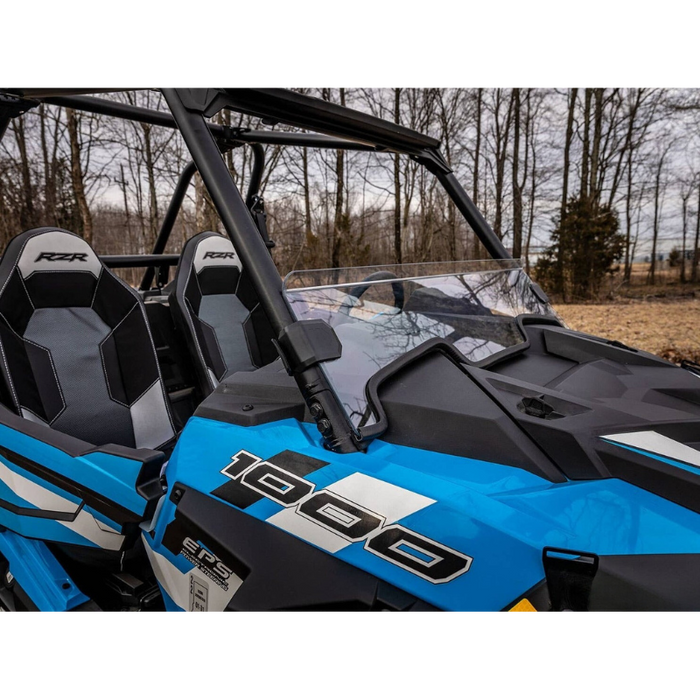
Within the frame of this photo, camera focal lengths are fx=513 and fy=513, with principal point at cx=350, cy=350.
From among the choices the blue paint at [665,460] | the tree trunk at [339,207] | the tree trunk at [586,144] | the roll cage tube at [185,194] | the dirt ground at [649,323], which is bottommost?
the dirt ground at [649,323]

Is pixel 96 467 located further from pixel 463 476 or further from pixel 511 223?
pixel 511 223

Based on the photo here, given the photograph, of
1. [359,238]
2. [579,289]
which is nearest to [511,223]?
[579,289]

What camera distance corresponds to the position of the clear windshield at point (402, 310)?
48.6 inches

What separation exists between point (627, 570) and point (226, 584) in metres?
0.81

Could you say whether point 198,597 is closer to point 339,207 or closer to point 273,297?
point 273,297

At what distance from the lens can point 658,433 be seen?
3.49 feet

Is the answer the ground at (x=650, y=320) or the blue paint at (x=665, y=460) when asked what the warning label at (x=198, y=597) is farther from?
the ground at (x=650, y=320)

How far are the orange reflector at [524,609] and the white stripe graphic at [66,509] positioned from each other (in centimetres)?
115

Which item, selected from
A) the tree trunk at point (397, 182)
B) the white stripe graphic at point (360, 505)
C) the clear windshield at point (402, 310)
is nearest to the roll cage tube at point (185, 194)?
the clear windshield at point (402, 310)

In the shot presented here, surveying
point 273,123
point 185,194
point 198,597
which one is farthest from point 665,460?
point 185,194

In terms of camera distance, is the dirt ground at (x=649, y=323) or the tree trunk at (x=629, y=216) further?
the tree trunk at (x=629, y=216)

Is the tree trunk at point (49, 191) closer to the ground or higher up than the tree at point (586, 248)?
higher up

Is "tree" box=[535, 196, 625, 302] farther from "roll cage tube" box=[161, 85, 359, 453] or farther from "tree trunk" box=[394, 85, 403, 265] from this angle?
"roll cage tube" box=[161, 85, 359, 453]

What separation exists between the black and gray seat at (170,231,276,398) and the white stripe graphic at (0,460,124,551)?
112 centimetres
